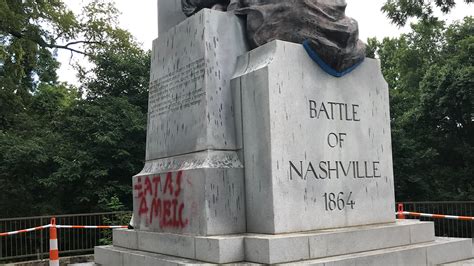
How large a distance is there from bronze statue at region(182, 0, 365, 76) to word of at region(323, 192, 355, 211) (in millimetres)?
1416

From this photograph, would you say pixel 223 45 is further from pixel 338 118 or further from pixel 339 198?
pixel 339 198

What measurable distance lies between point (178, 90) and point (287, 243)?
2.54 m

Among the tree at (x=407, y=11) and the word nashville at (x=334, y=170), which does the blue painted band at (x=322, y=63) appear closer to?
the word nashville at (x=334, y=170)

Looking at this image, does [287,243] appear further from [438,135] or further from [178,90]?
[438,135]

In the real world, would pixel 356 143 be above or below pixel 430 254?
above

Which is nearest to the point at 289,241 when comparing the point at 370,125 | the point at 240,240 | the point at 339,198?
the point at 240,240

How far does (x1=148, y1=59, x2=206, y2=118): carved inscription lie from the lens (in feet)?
19.8

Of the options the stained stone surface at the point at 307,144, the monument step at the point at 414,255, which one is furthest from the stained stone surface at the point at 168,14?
the monument step at the point at 414,255

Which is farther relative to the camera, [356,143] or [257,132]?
[356,143]

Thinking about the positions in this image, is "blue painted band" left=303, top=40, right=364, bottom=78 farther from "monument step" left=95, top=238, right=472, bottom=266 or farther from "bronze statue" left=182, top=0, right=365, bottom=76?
"monument step" left=95, top=238, right=472, bottom=266

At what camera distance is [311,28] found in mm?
6023

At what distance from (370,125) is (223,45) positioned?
204cm

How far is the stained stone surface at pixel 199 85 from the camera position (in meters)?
5.88

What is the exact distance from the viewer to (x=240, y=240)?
5.15m
